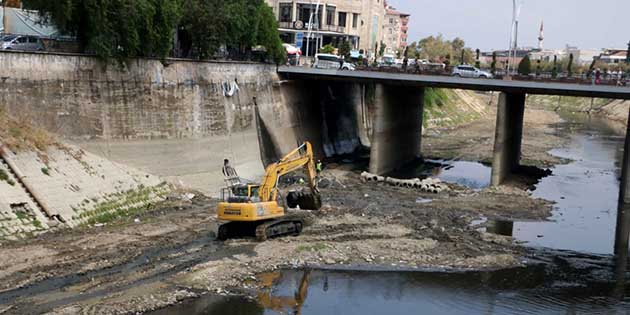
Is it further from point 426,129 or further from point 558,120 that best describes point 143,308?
point 558,120

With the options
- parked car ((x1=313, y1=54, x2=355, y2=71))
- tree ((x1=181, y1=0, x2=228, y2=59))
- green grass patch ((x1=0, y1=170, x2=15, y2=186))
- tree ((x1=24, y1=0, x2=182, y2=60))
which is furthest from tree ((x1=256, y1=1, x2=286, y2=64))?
green grass patch ((x1=0, y1=170, x2=15, y2=186))

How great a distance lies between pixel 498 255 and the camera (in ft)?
116

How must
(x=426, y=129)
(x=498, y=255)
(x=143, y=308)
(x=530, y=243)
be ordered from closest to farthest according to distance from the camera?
1. (x=143, y=308)
2. (x=498, y=255)
3. (x=530, y=243)
4. (x=426, y=129)

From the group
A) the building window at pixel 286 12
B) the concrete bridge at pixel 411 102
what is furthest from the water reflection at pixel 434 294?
the building window at pixel 286 12

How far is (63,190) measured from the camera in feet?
121

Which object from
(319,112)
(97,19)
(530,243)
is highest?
(97,19)

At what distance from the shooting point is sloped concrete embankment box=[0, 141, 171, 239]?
33844 mm

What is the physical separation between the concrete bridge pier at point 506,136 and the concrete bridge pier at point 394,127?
932cm

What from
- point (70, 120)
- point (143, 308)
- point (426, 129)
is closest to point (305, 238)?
point (143, 308)

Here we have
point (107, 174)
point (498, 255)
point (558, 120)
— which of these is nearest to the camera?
point (498, 255)

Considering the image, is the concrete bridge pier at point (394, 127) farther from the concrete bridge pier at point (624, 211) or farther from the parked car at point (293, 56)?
the concrete bridge pier at point (624, 211)

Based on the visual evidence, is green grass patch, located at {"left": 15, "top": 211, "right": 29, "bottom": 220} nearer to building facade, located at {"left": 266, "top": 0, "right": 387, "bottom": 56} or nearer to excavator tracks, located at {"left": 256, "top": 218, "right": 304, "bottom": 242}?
excavator tracks, located at {"left": 256, "top": 218, "right": 304, "bottom": 242}

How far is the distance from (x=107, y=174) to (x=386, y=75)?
25.2m

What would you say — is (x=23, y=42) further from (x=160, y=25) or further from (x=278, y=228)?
(x=278, y=228)
